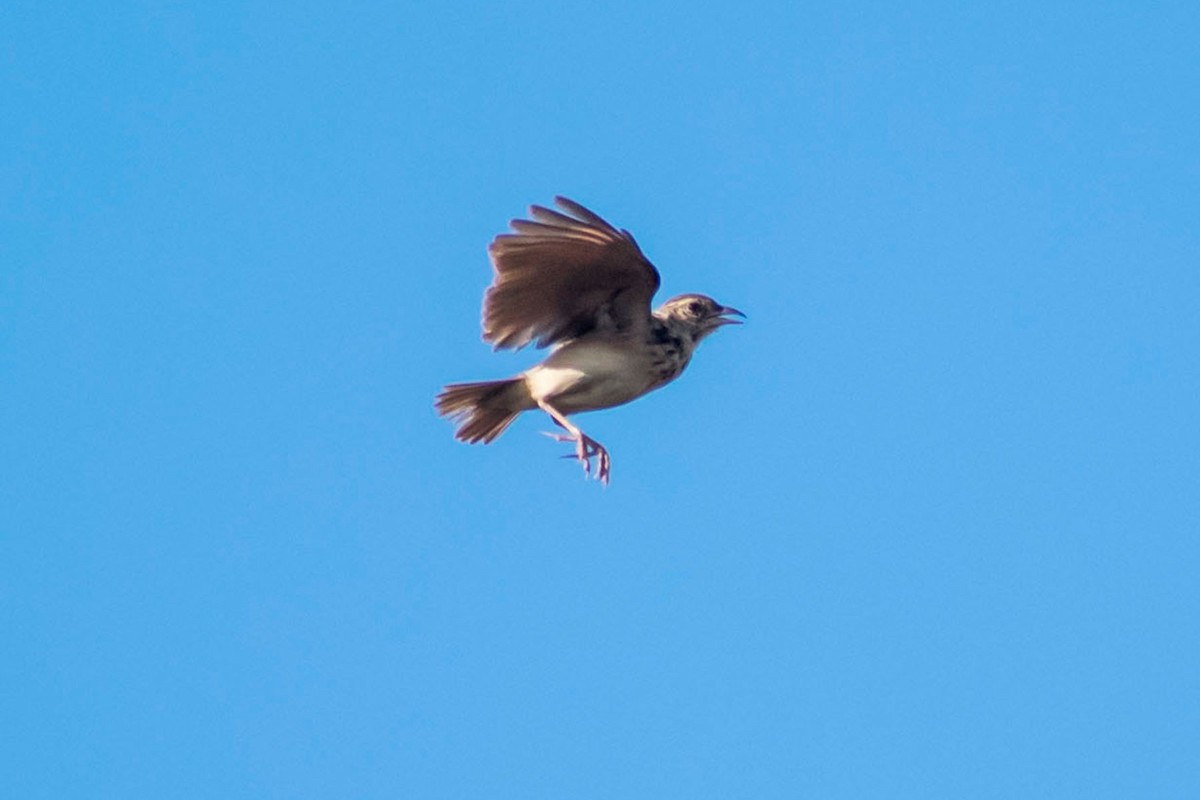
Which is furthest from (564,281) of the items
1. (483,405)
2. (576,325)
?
(483,405)

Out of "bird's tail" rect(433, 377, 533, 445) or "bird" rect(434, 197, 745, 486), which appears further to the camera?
"bird's tail" rect(433, 377, 533, 445)

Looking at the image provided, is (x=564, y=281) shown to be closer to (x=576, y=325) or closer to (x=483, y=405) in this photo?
(x=576, y=325)

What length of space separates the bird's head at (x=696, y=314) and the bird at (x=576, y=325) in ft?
0.04

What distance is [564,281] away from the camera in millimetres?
12320

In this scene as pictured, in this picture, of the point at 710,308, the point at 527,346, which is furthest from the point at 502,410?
the point at 710,308

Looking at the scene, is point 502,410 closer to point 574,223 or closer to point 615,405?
point 615,405

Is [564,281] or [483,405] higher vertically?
[564,281]

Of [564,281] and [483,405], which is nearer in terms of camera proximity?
[564,281]

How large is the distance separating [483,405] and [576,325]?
2.79 ft

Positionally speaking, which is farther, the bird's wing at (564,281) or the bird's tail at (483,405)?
the bird's tail at (483,405)

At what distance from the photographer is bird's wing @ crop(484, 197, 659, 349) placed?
11844 millimetres

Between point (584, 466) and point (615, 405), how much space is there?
0.83 metres

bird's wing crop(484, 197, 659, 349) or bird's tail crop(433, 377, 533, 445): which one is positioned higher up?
bird's wing crop(484, 197, 659, 349)

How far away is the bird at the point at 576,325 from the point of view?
11938 millimetres
